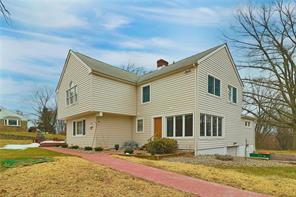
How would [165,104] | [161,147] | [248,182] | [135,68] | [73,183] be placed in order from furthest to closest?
[135,68] < [165,104] < [161,147] < [248,182] < [73,183]

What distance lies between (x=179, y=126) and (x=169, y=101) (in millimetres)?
1807

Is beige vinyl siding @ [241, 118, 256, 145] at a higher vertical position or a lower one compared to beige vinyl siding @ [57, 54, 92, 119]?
lower

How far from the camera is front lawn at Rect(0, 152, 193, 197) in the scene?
23.1 ft

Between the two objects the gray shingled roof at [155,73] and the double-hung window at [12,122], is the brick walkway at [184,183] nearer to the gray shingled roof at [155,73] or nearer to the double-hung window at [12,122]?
the gray shingled roof at [155,73]

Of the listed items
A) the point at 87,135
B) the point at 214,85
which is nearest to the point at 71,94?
the point at 87,135

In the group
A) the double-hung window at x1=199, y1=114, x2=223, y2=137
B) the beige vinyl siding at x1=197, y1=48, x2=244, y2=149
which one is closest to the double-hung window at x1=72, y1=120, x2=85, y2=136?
the double-hung window at x1=199, y1=114, x2=223, y2=137

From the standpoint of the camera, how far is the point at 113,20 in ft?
48.4

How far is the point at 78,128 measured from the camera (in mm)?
23219

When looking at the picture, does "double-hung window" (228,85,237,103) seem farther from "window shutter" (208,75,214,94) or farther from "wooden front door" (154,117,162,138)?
"wooden front door" (154,117,162,138)

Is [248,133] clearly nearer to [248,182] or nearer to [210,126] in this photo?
[210,126]

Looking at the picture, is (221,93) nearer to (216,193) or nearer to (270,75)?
(270,75)

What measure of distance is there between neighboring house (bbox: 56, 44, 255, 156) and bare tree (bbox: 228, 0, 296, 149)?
415 cm

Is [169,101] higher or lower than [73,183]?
higher

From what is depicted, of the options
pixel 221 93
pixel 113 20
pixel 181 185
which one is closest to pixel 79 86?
pixel 113 20
